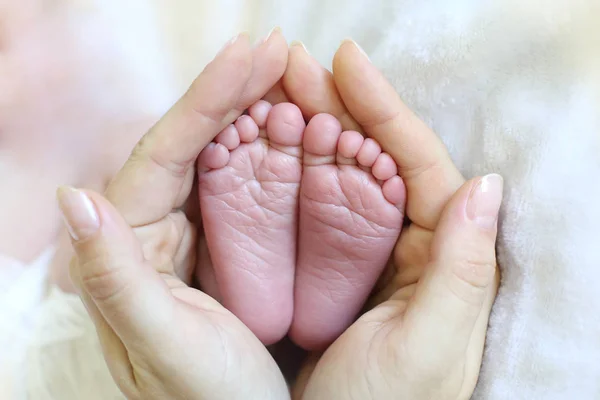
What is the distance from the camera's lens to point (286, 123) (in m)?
0.60

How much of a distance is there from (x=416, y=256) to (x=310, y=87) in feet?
0.69

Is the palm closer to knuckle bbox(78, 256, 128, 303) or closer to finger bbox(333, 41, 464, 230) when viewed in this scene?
knuckle bbox(78, 256, 128, 303)

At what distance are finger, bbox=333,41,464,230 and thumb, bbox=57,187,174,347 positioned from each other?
0.25 meters

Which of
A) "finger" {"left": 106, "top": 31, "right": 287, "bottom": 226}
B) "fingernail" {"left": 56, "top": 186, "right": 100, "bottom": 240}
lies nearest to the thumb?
"fingernail" {"left": 56, "top": 186, "right": 100, "bottom": 240}

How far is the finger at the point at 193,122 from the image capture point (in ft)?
1.84

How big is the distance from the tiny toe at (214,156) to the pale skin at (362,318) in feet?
0.04

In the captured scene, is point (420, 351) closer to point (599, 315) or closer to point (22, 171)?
point (599, 315)

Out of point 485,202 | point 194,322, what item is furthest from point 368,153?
point 194,322

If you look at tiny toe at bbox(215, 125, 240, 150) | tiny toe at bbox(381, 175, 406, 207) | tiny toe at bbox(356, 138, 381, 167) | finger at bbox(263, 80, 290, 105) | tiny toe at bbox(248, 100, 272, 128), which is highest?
finger at bbox(263, 80, 290, 105)

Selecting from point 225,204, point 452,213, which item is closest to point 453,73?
point 452,213

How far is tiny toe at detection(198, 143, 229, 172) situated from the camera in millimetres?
604

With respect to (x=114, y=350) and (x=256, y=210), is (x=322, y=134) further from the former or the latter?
(x=114, y=350)

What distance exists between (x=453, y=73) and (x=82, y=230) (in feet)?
1.39

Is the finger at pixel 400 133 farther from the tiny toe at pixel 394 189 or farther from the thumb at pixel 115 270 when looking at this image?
the thumb at pixel 115 270
